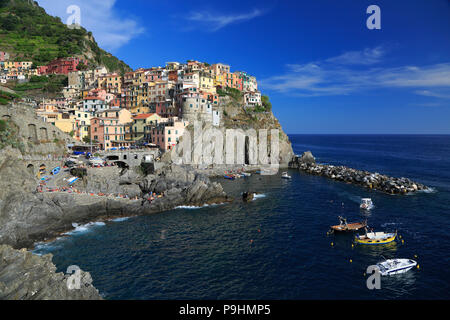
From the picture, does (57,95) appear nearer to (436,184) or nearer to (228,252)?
(228,252)

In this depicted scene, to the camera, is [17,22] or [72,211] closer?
[72,211]

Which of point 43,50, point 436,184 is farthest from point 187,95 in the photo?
point 43,50

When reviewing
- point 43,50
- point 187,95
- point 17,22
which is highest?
point 17,22

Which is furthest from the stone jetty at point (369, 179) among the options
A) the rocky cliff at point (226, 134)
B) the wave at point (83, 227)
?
the wave at point (83, 227)

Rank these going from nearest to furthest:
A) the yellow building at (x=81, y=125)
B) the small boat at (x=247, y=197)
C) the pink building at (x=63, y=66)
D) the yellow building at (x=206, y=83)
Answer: the small boat at (x=247, y=197) < the yellow building at (x=81, y=125) < the yellow building at (x=206, y=83) < the pink building at (x=63, y=66)

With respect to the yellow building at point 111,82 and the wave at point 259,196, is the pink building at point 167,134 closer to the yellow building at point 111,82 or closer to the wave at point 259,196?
the wave at point 259,196

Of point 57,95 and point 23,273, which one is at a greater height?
point 57,95
